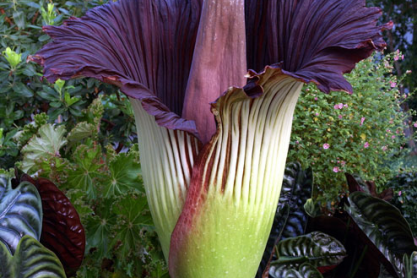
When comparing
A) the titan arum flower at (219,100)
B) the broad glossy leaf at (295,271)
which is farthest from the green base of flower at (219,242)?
the broad glossy leaf at (295,271)

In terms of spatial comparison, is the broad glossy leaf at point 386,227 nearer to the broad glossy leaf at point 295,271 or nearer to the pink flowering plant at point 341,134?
the broad glossy leaf at point 295,271

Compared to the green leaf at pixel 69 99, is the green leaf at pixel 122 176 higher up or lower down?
lower down

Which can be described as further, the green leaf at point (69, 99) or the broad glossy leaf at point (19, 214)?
the green leaf at point (69, 99)

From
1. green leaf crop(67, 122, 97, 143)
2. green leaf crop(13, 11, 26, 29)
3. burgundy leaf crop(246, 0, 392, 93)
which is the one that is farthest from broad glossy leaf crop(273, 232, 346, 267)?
green leaf crop(13, 11, 26, 29)

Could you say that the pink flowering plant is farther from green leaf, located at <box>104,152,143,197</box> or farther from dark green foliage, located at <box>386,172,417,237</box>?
green leaf, located at <box>104,152,143,197</box>

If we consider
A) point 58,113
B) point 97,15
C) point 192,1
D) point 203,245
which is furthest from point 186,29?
point 58,113

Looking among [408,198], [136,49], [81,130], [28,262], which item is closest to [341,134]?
[408,198]

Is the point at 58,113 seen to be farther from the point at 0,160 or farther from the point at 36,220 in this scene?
the point at 36,220

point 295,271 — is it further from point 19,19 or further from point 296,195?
point 19,19

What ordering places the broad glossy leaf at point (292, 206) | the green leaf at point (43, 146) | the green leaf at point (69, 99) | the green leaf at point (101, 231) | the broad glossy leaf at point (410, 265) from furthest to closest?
the green leaf at point (69, 99), the green leaf at point (43, 146), the green leaf at point (101, 231), the broad glossy leaf at point (292, 206), the broad glossy leaf at point (410, 265)
